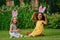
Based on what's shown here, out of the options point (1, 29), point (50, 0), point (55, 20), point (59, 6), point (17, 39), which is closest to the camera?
point (17, 39)

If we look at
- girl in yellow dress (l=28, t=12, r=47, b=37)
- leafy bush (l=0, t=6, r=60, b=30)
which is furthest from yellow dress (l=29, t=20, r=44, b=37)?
leafy bush (l=0, t=6, r=60, b=30)

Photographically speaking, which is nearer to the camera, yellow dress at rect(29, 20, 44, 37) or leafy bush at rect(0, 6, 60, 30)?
yellow dress at rect(29, 20, 44, 37)

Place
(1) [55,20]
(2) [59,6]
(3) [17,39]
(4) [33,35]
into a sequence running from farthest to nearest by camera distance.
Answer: (2) [59,6]
(1) [55,20]
(4) [33,35]
(3) [17,39]

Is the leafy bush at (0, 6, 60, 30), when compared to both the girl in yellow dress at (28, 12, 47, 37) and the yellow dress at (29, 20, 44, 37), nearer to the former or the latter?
the girl in yellow dress at (28, 12, 47, 37)

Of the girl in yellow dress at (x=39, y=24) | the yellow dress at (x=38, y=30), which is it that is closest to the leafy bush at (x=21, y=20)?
the girl in yellow dress at (x=39, y=24)

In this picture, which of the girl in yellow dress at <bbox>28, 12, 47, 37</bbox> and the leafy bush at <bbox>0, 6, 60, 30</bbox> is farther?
the leafy bush at <bbox>0, 6, 60, 30</bbox>

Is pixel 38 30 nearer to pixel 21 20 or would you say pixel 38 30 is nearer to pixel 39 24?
pixel 39 24

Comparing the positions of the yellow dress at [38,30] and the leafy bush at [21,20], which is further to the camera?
the leafy bush at [21,20]

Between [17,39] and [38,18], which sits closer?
[17,39]

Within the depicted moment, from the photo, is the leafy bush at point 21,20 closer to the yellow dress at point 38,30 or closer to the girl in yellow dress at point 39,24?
the girl in yellow dress at point 39,24

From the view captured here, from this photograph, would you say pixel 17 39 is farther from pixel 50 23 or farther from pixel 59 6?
pixel 59 6

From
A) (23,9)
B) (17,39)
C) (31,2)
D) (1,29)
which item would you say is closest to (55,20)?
(23,9)

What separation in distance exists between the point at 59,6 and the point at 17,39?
13187mm

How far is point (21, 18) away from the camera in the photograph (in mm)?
18078
